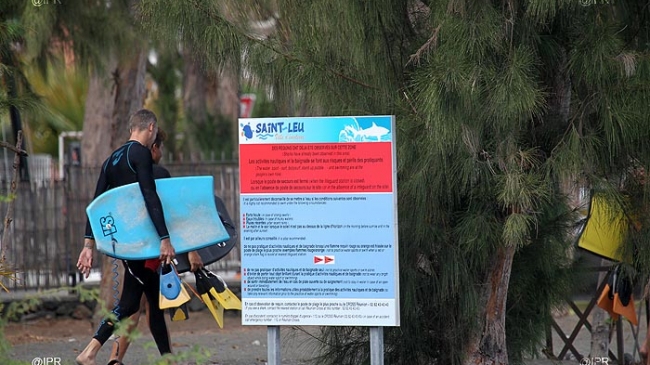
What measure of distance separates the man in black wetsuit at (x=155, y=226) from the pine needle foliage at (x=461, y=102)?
0.89 metres

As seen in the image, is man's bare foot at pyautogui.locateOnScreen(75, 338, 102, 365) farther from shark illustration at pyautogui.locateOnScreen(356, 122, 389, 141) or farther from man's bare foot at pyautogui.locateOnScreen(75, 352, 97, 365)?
shark illustration at pyautogui.locateOnScreen(356, 122, 389, 141)

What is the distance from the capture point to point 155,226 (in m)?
6.47

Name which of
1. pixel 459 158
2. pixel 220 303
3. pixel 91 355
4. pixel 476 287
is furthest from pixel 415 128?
pixel 91 355

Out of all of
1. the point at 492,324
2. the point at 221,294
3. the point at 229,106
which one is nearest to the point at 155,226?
the point at 221,294

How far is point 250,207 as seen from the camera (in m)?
5.71

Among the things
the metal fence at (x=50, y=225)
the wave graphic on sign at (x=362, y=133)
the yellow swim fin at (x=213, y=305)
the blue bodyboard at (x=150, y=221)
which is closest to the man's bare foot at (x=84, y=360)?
the blue bodyboard at (x=150, y=221)

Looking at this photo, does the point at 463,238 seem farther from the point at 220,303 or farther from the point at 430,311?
the point at 220,303

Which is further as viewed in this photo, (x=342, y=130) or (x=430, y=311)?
(x=430, y=311)

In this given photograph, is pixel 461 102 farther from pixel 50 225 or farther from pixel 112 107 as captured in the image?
pixel 50 225

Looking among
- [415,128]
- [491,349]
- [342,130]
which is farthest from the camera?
[491,349]

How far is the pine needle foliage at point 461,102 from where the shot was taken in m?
5.41

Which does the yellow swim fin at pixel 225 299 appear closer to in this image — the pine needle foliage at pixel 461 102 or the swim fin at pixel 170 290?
the swim fin at pixel 170 290

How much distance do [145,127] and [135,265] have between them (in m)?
0.93

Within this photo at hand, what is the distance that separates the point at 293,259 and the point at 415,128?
3.58 ft
